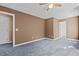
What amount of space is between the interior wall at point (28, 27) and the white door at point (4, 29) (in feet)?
0.90

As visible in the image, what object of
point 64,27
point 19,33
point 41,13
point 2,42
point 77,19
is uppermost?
point 41,13

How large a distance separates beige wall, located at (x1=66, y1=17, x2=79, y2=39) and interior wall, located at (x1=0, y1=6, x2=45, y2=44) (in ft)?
2.13

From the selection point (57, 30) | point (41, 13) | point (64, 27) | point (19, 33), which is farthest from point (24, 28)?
point (64, 27)

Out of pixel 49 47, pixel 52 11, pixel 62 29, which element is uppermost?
pixel 52 11

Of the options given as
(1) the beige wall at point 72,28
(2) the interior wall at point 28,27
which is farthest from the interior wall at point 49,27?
(1) the beige wall at point 72,28

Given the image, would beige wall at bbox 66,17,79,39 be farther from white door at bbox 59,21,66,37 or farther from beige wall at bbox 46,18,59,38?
beige wall at bbox 46,18,59,38

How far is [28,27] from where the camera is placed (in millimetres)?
2473

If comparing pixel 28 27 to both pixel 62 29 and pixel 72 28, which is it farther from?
pixel 72 28

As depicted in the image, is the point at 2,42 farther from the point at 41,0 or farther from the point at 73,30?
the point at 73,30

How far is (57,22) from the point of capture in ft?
7.25

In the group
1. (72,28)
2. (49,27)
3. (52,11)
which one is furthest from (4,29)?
(72,28)

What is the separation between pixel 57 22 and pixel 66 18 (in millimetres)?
241

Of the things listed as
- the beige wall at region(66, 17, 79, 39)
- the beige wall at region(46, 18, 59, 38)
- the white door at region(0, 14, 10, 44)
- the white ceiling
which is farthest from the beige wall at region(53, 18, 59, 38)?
the white door at region(0, 14, 10, 44)

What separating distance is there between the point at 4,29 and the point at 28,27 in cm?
64
